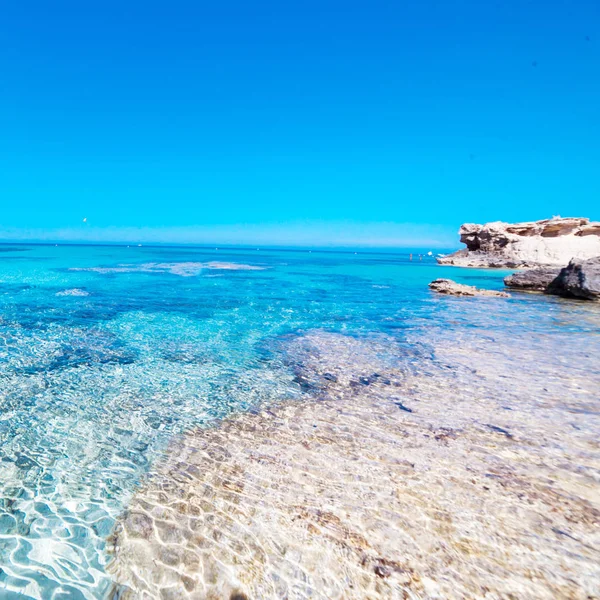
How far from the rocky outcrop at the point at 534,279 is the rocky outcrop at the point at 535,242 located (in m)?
26.3

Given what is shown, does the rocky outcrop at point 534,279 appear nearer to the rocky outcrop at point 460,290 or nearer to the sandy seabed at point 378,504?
the rocky outcrop at point 460,290

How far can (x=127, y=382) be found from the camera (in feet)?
23.8

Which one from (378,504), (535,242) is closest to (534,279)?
(378,504)

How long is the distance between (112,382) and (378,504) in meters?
5.68

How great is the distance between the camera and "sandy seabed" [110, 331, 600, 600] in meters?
3.10

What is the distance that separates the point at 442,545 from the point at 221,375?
540 cm

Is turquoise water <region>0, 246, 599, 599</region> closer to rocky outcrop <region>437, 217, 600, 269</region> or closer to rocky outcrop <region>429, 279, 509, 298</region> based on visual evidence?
rocky outcrop <region>429, 279, 509, 298</region>

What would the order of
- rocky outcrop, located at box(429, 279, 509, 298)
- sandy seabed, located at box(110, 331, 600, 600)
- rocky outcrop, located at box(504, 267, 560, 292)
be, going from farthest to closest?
rocky outcrop, located at box(504, 267, 560, 292), rocky outcrop, located at box(429, 279, 509, 298), sandy seabed, located at box(110, 331, 600, 600)

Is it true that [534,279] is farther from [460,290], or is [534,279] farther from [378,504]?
[378,504]

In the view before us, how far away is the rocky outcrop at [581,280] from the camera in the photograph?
20.3 metres

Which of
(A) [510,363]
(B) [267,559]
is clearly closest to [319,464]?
(B) [267,559]

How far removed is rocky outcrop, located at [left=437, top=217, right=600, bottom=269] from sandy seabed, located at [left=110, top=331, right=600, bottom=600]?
52.5 meters

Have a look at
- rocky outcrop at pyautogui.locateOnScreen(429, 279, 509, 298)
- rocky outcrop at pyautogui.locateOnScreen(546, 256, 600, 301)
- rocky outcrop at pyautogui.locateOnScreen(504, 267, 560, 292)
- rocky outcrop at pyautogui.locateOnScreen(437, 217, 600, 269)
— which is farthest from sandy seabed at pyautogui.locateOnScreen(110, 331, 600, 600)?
rocky outcrop at pyautogui.locateOnScreen(437, 217, 600, 269)

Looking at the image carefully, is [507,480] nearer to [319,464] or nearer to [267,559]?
[319,464]
